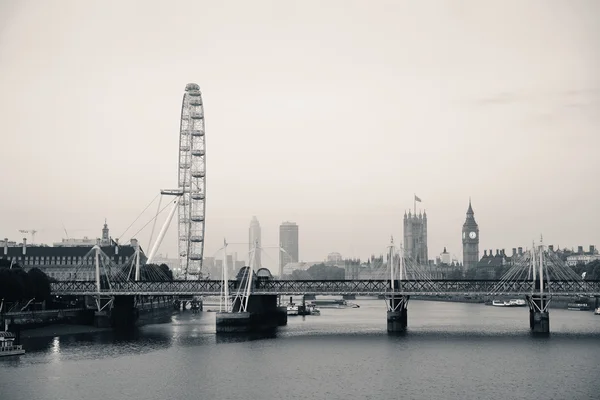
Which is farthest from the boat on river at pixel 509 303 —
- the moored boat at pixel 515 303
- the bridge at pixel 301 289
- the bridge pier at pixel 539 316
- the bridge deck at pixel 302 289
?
Result: the bridge pier at pixel 539 316

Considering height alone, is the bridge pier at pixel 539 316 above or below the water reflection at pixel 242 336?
above

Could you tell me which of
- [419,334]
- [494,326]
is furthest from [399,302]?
[494,326]

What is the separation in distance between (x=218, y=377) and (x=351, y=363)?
36.1 ft

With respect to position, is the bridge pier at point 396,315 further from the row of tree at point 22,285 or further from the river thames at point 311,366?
the row of tree at point 22,285

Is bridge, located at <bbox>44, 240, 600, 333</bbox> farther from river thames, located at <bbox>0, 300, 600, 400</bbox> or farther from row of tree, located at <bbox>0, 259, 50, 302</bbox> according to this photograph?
row of tree, located at <bbox>0, 259, 50, 302</bbox>

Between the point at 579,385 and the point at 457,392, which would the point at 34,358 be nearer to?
the point at 457,392

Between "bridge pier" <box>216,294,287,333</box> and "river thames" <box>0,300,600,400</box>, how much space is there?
2411 millimetres

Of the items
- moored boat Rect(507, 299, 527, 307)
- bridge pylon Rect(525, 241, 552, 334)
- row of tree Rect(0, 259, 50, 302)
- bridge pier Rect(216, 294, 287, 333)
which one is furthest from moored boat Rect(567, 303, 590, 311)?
row of tree Rect(0, 259, 50, 302)

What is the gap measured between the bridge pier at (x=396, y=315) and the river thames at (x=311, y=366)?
5.25 ft

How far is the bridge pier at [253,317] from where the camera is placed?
89188 mm

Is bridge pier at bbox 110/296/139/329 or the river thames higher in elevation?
bridge pier at bbox 110/296/139/329

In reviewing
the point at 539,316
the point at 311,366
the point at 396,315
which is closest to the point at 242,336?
the point at 396,315

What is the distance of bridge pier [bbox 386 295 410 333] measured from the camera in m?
89.2

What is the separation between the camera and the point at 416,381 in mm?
55781
